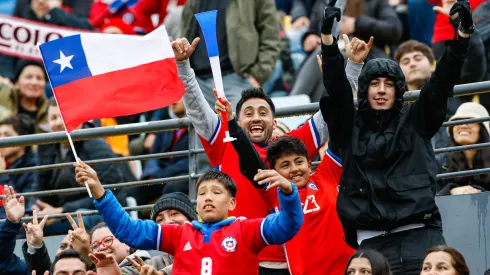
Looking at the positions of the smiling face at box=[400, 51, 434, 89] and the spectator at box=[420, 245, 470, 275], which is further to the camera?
the smiling face at box=[400, 51, 434, 89]

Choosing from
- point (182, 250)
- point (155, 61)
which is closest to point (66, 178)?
point (155, 61)

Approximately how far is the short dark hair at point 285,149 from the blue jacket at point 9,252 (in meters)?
2.27

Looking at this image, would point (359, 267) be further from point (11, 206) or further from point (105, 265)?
point (11, 206)

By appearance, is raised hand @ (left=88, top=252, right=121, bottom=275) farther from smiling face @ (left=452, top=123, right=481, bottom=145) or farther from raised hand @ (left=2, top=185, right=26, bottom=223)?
smiling face @ (left=452, top=123, right=481, bottom=145)

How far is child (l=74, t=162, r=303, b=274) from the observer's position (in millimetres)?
9164

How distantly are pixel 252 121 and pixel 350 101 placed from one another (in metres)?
1.05

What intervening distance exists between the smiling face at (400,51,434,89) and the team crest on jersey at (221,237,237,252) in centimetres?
433

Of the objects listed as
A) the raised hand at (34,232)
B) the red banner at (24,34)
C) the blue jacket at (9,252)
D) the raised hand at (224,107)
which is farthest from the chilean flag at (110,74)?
the red banner at (24,34)

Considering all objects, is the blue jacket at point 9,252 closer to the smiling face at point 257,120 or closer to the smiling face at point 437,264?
the smiling face at point 257,120

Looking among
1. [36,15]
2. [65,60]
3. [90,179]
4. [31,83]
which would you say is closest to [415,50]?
[65,60]

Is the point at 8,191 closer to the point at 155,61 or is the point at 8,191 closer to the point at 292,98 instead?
the point at 155,61

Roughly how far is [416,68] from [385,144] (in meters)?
3.73

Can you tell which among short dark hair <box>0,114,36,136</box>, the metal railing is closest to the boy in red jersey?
the metal railing

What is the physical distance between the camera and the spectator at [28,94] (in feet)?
50.5
